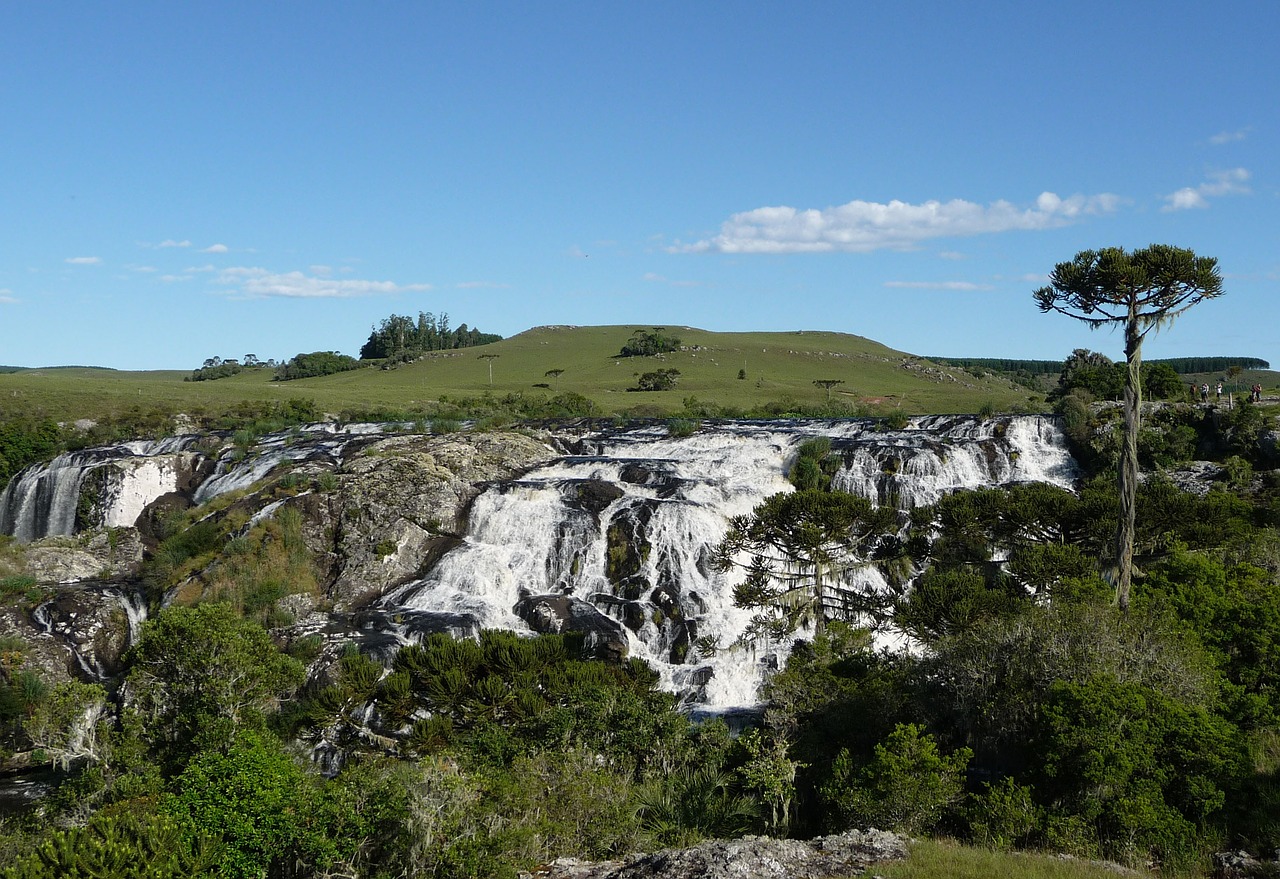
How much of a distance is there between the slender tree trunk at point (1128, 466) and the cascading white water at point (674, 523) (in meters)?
11.9

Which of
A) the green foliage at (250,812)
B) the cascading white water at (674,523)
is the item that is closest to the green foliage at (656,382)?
the cascading white water at (674,523)

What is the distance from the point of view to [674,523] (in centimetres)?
4025

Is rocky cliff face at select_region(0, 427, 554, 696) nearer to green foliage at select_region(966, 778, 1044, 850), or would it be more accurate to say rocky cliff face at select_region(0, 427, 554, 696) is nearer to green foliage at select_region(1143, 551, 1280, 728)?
green foliage at select_region(966, 778, 1044, 850)

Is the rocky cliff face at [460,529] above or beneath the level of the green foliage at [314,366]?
beneath

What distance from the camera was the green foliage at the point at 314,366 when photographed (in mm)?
152500

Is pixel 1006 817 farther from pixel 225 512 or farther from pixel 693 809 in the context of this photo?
pixel 225 512

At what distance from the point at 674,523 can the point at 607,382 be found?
84.1m

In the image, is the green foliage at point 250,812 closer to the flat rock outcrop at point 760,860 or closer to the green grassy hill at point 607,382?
the flat rock outcrop at point 760,860

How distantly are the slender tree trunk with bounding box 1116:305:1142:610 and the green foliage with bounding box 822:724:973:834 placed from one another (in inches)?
319

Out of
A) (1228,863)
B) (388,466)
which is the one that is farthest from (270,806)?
(388,466)

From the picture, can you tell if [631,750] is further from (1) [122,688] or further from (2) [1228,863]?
(1) [122,688]

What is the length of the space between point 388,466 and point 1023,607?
3076 centimetres

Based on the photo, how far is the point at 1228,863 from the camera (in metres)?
16.1

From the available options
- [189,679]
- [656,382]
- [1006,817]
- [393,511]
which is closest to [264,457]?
[393,511]
